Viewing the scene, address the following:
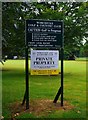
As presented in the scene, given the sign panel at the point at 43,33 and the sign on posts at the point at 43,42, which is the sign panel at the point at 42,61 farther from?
the sign panel at the point at 43,33

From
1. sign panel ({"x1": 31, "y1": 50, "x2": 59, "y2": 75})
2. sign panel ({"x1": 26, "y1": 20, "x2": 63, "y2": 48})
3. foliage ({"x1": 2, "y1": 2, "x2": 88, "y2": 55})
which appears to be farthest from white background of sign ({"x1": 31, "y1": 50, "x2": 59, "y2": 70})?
foliage ({"x1": 2, "y1": 2, "x2": 88, "y2": 55})

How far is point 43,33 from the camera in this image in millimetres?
8383

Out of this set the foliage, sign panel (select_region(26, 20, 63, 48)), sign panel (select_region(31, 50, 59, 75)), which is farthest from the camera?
the foliage

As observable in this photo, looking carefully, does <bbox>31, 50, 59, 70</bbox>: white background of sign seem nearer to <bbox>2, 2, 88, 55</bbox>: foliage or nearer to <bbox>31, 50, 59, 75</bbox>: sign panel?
<bbox>31, 50, 59, 75</bbox>: sign panel

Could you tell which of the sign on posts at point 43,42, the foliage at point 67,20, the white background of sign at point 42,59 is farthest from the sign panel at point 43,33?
the foliage at point 67,20

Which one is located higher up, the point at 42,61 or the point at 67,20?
the point at 67,20

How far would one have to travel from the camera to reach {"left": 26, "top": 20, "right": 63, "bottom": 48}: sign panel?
832 centimetres

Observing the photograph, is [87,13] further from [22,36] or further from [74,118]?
[74,118]

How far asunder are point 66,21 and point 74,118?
1276 cm

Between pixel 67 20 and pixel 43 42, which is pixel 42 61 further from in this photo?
pixel 67 20

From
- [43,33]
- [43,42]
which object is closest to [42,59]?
[43,42]

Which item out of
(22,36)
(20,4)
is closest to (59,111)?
(20,4)

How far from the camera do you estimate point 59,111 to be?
26.5 feet

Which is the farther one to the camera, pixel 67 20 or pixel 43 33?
pixel 67 20
